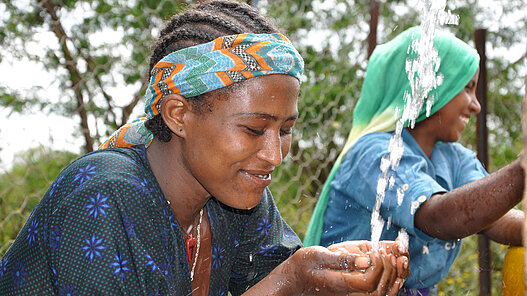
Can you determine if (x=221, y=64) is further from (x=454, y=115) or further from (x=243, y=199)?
(x=454, y=115)

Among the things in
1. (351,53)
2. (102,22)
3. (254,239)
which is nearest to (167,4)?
(102,22)

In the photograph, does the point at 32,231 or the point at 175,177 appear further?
the point at 175,177

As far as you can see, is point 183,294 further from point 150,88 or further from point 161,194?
point 150,88

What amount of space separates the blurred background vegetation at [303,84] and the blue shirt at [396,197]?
75cm

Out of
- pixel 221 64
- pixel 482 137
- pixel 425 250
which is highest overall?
pixel 221 64

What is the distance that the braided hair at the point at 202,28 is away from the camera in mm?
1831

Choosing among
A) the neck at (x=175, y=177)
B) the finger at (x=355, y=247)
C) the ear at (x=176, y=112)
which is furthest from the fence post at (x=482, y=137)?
the ear at (x=176, y=112)

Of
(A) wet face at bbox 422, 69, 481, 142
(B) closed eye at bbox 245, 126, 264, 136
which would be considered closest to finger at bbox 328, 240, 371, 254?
(B) closed eye at bbox 245, 126, 264, 136

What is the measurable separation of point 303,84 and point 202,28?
2638 mm

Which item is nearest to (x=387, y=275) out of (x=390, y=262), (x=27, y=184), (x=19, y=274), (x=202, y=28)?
(x=390, y=262)

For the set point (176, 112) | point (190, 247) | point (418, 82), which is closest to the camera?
point (176, 112)

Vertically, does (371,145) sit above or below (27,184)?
above

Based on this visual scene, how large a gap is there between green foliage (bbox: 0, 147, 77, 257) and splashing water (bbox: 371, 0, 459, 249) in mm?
1745

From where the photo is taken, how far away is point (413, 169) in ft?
8.29
